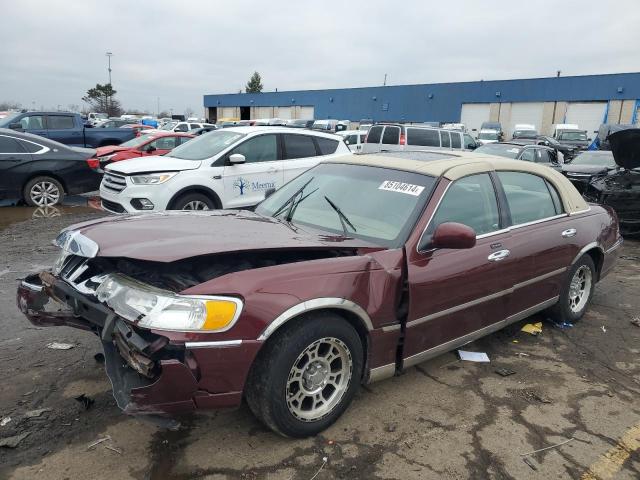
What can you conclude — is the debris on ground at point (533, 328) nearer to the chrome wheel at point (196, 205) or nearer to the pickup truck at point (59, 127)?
the chrome wheel at point (196, 205)

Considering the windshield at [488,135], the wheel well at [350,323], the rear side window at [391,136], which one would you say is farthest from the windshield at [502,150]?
the windshield at [488,135]

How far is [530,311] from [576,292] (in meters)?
1.01

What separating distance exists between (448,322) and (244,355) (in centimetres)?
158

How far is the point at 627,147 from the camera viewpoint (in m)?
8.01

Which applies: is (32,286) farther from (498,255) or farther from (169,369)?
(498,255)

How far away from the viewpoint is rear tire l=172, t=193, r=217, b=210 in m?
7.50

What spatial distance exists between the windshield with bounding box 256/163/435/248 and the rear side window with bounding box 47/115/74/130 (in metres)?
14.3

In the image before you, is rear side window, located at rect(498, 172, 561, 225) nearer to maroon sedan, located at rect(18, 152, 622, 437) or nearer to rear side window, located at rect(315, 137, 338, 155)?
maroon sedan, located at rect(18, 152, 622, 437)

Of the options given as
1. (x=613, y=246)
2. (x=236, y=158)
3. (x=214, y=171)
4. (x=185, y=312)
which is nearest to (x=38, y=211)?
(x=214, y=171)

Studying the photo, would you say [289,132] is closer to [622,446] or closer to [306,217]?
[306,217]

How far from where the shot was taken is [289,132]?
8.70 m

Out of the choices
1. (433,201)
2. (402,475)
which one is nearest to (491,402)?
(402,475)

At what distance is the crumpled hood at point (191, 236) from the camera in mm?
2748

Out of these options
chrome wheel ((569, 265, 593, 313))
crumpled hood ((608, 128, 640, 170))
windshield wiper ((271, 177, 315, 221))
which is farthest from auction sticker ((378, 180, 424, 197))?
crumpled hood ((608, 128, 640, 170))
